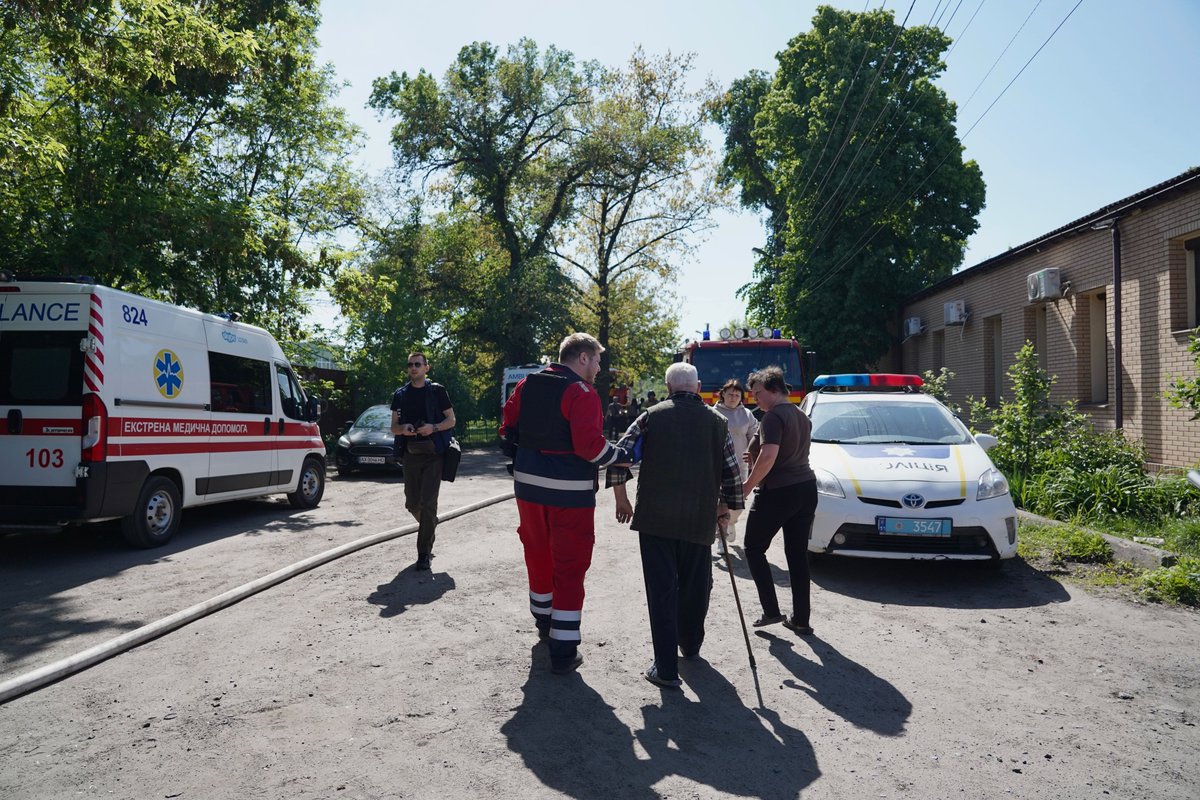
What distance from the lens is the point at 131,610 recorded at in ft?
19.8

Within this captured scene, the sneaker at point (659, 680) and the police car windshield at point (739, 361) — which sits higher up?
the police car windshield at point (739, 361)

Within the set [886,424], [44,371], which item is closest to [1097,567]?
[886,424]

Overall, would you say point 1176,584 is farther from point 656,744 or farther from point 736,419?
point 656,744

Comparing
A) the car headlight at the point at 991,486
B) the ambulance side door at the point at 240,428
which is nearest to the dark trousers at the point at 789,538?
the car headlight at the point at 991,486

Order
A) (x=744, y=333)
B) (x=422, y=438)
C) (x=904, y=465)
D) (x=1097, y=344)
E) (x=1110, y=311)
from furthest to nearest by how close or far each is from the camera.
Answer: (x=744, y=333), (x=1097, y=344), (x=1110, y=311), (x=422, y=438), (x=904, y=465)

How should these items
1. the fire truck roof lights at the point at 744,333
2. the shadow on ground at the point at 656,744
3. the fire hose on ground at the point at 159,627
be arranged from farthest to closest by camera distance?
1. the fire truck roof lights at the point at 744,333
2. the fire hose on ground at the point at 159,627
3. the shadow on ground at the point at 656,744

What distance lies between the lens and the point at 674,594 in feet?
15.3

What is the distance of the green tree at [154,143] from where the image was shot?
10000 mm

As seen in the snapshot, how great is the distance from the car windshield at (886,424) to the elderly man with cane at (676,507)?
381 centimetres

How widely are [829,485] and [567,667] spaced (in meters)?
3.50

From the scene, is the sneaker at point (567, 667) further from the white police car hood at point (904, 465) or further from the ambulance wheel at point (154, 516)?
the ambulance wheel at point (154, 516)

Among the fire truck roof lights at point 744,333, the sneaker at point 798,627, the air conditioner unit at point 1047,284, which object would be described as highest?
the air conditioner unit at point 1047,284

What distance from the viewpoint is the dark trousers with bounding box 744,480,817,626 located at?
569 centimetres

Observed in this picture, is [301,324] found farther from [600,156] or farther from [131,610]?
[600,156]
